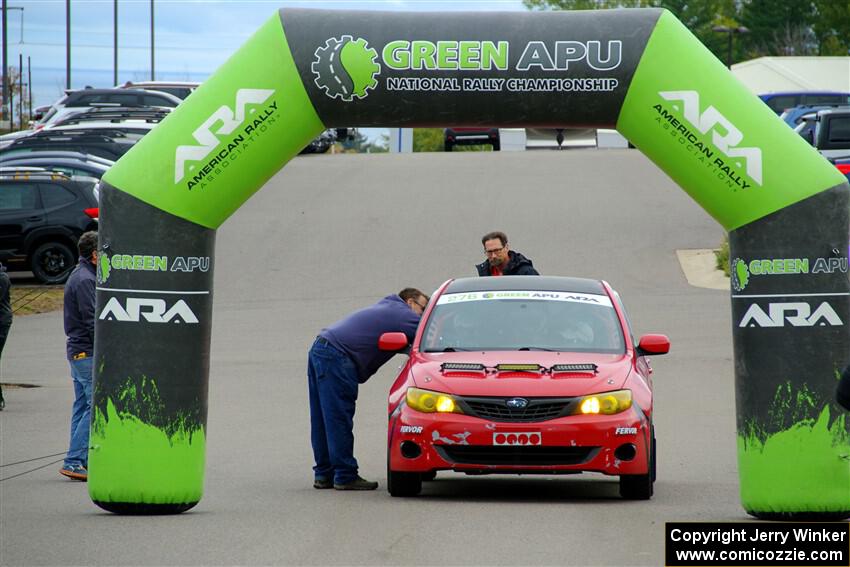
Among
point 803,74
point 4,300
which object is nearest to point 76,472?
point 4,300

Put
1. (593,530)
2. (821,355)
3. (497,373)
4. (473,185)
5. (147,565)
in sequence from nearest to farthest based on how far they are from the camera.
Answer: (147,565), (593,530), (821,355), (497,373), (473,185)

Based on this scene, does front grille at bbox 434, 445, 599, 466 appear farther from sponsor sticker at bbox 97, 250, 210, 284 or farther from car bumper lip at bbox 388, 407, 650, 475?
sponsor sticker at bbox 97, 250, 210, 284

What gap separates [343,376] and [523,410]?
178cm

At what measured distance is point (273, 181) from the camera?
37906 mm

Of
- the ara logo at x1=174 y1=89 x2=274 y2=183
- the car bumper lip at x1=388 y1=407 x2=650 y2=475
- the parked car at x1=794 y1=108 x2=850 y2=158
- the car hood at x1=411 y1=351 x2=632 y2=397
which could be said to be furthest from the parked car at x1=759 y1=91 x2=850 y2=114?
the ara logo at x1=174 y1=89 x2=274 y2=183

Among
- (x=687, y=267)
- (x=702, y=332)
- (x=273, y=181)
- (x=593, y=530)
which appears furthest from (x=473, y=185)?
(x=593, y=530)

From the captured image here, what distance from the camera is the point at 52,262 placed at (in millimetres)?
25984

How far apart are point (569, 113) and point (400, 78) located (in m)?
1.14

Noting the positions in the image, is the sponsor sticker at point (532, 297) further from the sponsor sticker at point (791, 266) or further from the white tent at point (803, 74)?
the white tent at point (803, 74)

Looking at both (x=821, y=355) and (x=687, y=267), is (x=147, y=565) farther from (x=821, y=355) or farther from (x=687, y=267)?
(x=687, y=267)

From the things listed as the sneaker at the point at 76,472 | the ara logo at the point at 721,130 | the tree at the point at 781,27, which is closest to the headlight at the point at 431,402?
the ara logo at the point at 721,130

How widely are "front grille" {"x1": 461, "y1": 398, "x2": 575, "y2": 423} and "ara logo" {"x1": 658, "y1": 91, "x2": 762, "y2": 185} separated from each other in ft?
6.31

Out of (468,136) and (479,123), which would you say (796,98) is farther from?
(479,123)

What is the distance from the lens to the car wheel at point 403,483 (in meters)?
10.3
